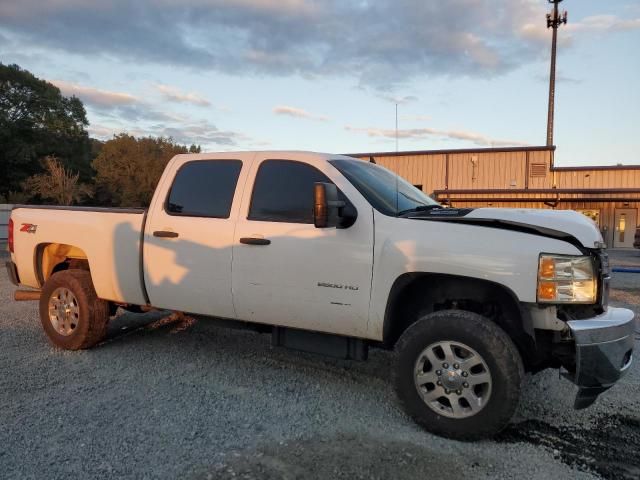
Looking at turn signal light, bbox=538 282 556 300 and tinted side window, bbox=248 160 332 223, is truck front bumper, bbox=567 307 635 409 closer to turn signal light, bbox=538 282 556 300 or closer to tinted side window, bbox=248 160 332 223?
turn signal light, bbox=538 282 556 300

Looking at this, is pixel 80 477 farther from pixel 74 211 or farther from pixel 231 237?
pixel 74 211

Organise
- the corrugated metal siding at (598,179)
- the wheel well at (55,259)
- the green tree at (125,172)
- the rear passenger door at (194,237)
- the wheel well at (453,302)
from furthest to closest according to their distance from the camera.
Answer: the green tree at (125,172)
the corrugated metal siding at (598,179)
the wheel well at (55,259)
the rear passenger door at (194,237)
the wheel well at (453,302)

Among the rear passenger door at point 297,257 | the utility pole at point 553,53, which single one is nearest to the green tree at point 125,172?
the utility pole at point 553,53

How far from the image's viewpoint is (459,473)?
3.21m

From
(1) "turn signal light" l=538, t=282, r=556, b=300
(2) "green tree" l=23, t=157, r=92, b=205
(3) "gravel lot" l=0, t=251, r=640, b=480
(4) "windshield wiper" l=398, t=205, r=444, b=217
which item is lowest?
(3) "gravel lot" l=0, t=251, r=640, b=480

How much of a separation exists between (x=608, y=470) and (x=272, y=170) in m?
3.31

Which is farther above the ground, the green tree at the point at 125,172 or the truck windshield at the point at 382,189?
the green tree at the point at 125,172

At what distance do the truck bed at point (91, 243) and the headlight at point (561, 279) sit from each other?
11.9ft

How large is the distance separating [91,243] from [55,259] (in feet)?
3.27

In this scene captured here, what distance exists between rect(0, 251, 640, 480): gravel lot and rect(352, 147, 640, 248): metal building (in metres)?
26.4

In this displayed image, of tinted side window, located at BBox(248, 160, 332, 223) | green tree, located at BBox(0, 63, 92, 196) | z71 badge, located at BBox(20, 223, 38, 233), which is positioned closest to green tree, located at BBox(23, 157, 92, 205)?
green tree, located at BBox(0, 63, 92, 196)

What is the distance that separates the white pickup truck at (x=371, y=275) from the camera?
11.6 feet

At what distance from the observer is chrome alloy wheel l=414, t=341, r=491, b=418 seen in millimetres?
3615

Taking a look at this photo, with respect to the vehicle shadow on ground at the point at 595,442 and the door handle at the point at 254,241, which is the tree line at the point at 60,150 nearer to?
the door handle at the point at 254,241
